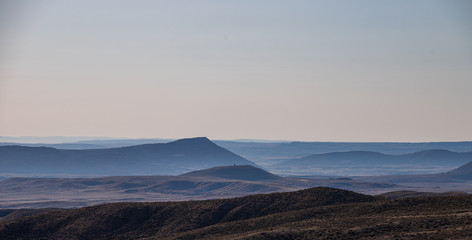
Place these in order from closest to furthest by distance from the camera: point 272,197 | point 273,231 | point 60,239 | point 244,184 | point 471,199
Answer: point 273,231, point 471,199, point 60,239, point 272,197, point 244,184

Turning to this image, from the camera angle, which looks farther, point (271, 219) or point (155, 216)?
point (155, 216)

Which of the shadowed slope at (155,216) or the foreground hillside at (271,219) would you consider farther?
the shadowed slope at (155,216)

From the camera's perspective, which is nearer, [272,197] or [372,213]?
[372,213]

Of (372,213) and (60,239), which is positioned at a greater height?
(372,213)

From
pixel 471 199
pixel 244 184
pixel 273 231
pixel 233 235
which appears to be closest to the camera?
pixel 273 231

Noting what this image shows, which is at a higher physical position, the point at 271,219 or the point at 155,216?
the point at 271,219

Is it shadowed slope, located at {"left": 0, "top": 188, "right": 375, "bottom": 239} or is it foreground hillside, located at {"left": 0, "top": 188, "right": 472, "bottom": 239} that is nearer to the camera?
foreground hillside, located at {"left": 0, "top": 188, "right": 472, "bottom": 239}

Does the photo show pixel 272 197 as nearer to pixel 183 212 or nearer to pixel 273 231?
pixel 183 212

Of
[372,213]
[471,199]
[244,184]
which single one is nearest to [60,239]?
[372,213]
